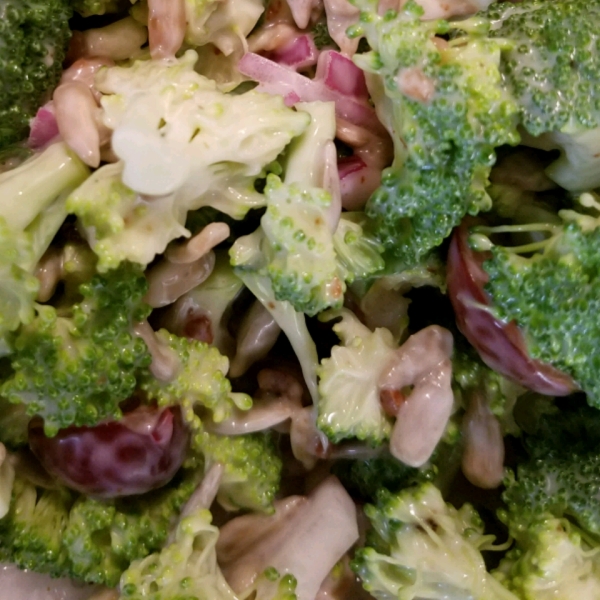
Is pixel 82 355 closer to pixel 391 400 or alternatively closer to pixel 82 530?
pixel 82 530

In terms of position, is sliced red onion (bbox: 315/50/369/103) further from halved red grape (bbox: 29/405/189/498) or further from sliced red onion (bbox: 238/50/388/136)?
halved red grape (bbox: 29/405/189/498)

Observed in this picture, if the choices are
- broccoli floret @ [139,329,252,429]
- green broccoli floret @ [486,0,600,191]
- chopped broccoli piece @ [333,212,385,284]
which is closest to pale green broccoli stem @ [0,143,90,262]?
broccoli floret @ [139,329,252,429]

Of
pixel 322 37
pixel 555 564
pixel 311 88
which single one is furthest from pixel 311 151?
pixel 555 564

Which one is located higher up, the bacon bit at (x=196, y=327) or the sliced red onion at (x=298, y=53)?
the sliced red onion at (x=298, y=53)

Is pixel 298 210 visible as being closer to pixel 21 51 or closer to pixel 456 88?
pixel 456 88

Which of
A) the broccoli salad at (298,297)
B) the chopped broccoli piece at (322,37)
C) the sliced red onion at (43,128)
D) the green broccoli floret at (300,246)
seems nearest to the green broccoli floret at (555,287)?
the broccoli salad at (298,297)

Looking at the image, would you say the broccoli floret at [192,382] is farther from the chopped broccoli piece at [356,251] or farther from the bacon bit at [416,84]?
the bacon bit at [416,84]
